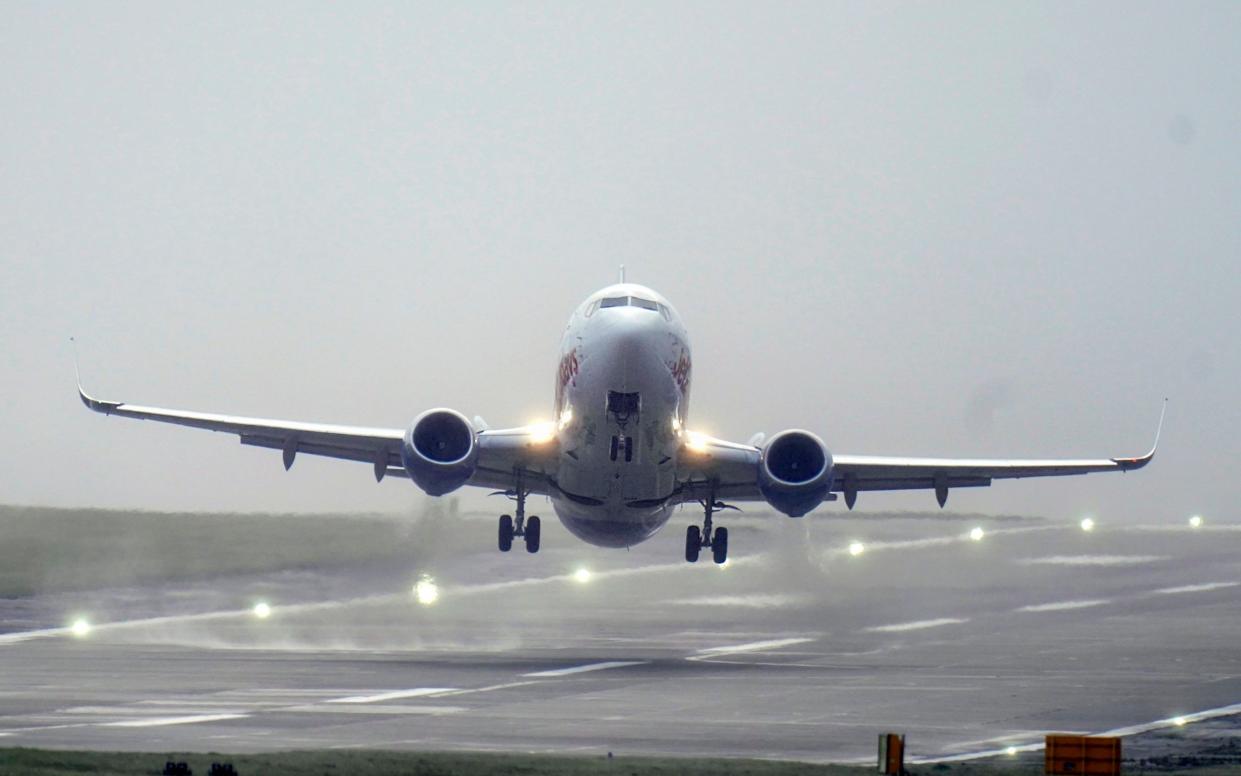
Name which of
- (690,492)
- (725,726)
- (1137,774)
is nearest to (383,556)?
(690,492)

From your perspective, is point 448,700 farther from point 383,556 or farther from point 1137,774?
point 383,556

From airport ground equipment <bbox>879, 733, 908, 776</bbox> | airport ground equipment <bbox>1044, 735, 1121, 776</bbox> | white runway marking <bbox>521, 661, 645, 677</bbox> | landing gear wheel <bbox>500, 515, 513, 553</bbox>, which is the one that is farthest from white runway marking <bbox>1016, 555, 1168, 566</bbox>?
airport ground equipment <bbox>1044, 735, 1121, 776</bbox>

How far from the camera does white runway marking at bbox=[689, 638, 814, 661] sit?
4467 centimetres

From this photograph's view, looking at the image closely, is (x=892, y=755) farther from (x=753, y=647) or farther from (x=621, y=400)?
(x=753, y=647)

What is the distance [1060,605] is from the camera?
58.5m

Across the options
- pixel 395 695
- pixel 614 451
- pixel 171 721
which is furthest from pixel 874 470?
pixel 171 721

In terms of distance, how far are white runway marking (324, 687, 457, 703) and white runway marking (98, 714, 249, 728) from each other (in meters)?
2.94

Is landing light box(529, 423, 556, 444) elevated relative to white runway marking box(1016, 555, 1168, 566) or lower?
lower

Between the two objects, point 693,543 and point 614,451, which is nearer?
point 614,451

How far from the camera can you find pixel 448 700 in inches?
1329

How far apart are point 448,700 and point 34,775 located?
1321cm

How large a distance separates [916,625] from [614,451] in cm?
1670

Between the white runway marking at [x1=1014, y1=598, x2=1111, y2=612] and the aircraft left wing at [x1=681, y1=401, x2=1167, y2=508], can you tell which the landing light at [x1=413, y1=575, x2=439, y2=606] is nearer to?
the aircraft left wing at [x1=681, y1=401, x2=1167, y2=508]

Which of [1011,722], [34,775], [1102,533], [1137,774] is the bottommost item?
[34,775]
